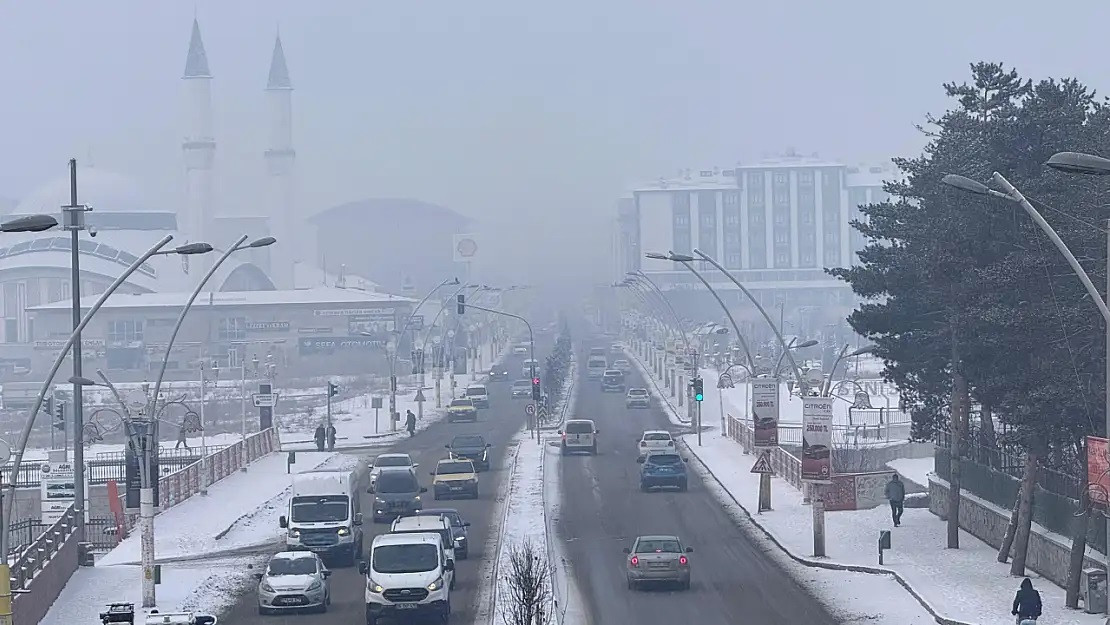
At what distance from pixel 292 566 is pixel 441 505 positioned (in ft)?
63.7

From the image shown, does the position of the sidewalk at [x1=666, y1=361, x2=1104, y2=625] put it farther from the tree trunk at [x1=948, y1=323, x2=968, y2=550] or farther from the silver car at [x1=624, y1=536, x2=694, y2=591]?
the silver car at [x1=624, y1=536, x2=694, y2=591]

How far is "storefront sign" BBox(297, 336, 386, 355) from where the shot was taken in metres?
144

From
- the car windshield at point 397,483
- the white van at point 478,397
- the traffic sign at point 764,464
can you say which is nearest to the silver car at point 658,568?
the traffic sign at point 764,464

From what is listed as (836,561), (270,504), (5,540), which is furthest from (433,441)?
(5,540)

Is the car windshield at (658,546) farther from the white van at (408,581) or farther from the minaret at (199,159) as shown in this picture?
the minaret at (199,159)

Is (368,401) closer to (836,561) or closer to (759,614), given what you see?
(836,561)

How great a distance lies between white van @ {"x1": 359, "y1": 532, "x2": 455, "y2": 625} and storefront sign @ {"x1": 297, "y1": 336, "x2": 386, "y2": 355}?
4465 inches

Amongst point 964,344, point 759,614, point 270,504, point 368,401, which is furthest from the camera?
point 368,401

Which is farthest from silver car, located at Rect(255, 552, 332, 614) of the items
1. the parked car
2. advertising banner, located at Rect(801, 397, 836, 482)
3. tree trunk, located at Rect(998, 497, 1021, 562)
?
the parked car

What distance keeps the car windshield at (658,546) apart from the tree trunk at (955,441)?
28.4ft

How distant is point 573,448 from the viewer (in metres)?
67.8

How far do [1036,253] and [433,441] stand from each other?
46.8 metres

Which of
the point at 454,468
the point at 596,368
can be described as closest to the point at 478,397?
the point at 596,368

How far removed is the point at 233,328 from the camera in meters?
144
